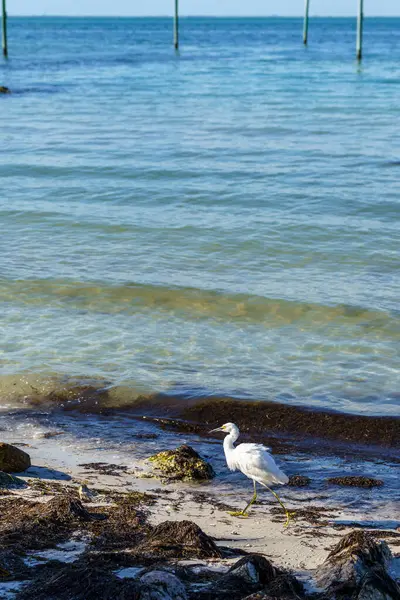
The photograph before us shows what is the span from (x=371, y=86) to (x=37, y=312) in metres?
29.0

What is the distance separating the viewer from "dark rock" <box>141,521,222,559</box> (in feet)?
18.4

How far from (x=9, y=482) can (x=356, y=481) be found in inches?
110

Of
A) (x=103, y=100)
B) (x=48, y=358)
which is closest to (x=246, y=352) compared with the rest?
(x=48, y=358)

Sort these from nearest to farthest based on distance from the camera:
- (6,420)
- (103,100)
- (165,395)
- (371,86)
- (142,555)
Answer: (142,555) → (6,420) → (165,395) → (103,100) → (371,86)

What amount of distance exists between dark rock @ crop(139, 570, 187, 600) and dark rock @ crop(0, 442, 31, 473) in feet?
8.73

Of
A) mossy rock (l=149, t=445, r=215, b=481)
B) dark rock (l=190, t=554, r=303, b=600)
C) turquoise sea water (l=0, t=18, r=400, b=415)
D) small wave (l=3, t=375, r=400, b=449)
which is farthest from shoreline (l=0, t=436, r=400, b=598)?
turquoise sea water (l=0, t=18, r=400, b=415)

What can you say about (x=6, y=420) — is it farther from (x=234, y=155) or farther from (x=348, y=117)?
(x=348, y=117)

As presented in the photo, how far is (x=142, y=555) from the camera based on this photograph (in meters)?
5.54

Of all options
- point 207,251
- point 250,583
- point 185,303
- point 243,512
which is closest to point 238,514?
point 243,512

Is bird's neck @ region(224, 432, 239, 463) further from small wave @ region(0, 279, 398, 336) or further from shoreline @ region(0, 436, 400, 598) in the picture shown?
small wave @ region(0, 279, 398, 336)

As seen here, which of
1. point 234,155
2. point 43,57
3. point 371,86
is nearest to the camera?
point 234,155

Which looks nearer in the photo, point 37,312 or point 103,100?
point 37,312

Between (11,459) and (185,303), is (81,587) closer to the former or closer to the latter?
(11,459)

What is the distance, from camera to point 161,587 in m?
4.80
